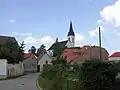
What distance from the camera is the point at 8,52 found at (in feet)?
206

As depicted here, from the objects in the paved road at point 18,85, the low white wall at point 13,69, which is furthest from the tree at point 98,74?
the low white wall at point 13,69

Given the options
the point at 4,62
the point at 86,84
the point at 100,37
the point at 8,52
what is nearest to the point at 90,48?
the point at 8,52

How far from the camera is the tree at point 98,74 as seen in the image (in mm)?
14641

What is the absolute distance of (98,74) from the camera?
14.6m

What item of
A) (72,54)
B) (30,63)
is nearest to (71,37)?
(30,63)

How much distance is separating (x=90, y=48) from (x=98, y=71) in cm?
6216

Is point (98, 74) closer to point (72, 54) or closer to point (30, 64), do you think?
point (72, 54)

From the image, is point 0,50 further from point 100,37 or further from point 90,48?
point 100,37

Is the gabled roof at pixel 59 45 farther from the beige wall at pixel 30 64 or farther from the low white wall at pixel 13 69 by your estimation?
the low white wall at pixel 13 69

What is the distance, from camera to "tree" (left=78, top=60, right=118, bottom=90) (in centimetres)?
1464

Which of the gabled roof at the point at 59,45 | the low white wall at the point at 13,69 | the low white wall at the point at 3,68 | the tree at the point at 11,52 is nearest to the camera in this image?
the low white wall at the point at 3,68

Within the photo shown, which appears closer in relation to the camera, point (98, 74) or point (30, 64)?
point (98, 74)

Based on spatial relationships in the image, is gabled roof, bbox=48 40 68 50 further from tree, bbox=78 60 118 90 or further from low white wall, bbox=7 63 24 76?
tree, bbox=78 60 118 90

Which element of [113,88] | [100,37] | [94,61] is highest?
[100,37]
